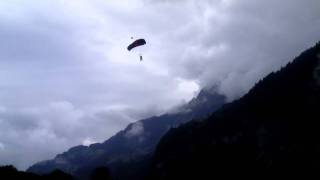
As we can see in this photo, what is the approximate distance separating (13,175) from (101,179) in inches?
1479

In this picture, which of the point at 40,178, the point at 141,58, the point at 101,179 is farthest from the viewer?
the point at 40,178

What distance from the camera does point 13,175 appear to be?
167 meters

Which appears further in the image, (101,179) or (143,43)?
(101,179)

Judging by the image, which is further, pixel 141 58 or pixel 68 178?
pixel 68 178

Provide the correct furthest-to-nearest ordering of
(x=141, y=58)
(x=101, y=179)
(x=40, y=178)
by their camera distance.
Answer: (x=40, y=178) < (x=101, y=179) < (x=141, y=58)

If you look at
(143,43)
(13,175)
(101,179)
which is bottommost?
(101,179)

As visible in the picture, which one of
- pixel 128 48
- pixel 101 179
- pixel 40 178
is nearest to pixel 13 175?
pixel 40 178

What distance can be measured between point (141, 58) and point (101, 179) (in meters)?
50.1

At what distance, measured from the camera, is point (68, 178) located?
175 metres

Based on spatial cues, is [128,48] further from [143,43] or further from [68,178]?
[68,178]

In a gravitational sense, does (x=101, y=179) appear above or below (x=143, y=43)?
below

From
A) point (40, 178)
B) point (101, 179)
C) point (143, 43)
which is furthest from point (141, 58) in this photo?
point (40, 178)

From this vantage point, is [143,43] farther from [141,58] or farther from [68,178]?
[68,178]

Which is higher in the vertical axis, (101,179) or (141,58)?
(141,58)
